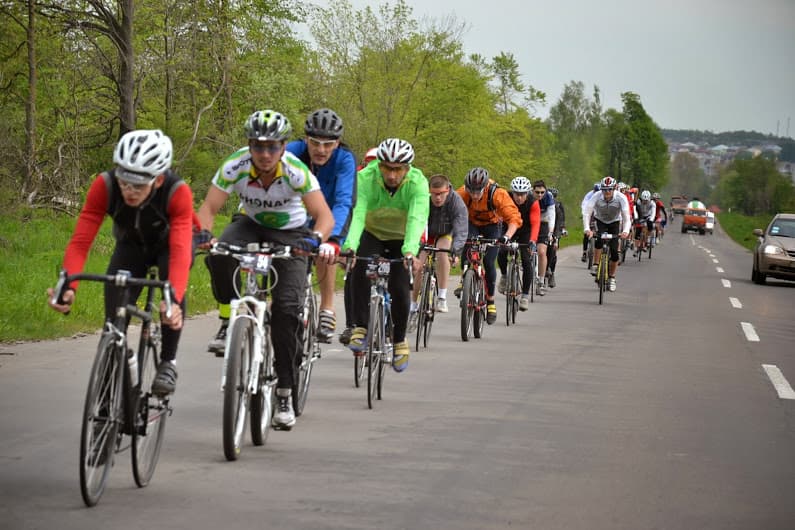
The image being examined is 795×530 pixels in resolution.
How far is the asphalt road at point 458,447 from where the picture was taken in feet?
17.7

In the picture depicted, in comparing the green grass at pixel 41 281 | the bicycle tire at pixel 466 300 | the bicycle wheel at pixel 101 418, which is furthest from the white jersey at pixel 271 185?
the bicycle tire at pixel 466 300

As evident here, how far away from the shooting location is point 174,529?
489 cm

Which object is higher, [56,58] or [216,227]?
[56,58]

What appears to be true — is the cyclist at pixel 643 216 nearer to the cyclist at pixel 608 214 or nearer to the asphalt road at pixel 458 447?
the cyclist at pixel 608 214

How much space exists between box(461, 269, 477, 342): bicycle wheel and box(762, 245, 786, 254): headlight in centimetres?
1571

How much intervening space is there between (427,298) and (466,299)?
0.78m

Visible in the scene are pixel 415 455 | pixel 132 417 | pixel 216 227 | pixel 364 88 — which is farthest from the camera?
pixel 364 88

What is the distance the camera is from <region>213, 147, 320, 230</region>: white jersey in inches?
274

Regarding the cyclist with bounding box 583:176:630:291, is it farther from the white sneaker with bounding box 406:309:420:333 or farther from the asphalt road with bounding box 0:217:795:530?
the white sneaker with bounding box 406:309:420:333

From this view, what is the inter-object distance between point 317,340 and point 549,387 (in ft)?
8.01

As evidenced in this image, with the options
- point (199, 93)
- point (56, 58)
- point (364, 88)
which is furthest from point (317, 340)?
point (364, 88)

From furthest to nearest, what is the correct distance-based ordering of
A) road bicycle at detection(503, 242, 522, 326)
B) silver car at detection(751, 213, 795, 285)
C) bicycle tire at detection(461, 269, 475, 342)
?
silver car at detection(751, 213, 795, 285)
road bicycle at detection(503, 242, 522, 326)
bicycle tire at detection(461, 269, 475, 342)

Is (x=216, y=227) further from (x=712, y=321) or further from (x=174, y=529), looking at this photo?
(x=174, y=529)

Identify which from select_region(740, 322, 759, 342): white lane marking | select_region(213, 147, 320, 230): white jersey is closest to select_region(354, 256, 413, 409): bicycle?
select_region(213, 147, 320, 230): white jersey
